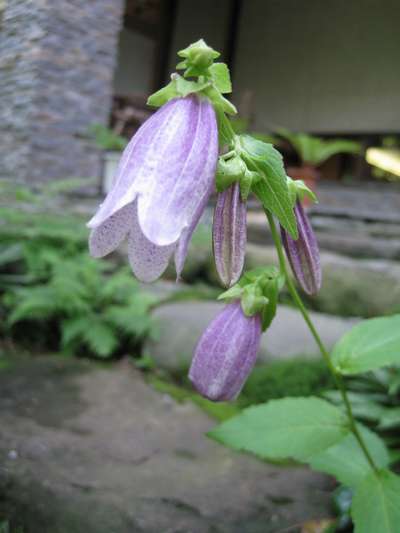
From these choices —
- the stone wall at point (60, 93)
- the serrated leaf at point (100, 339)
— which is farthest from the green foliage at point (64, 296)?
the stone wall at point (60, 93)

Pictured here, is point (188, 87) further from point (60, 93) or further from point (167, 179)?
point (60, 93)

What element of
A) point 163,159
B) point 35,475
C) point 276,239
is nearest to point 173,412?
point 35,475

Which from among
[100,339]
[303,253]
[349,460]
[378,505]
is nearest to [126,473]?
[349,460]

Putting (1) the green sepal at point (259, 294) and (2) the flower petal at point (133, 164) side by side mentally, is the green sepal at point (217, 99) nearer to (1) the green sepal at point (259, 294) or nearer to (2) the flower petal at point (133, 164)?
(2) the flower petal at point (133, 164)

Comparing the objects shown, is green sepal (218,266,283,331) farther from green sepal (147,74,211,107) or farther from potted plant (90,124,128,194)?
potted plant (90,124,128,194)

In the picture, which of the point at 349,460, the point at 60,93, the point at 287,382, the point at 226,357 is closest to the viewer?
the point at 226,357

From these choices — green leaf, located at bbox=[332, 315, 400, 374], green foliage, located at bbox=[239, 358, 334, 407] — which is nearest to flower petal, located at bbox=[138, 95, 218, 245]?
green leaf, located at bbox=[332, 315, 400, 374]
